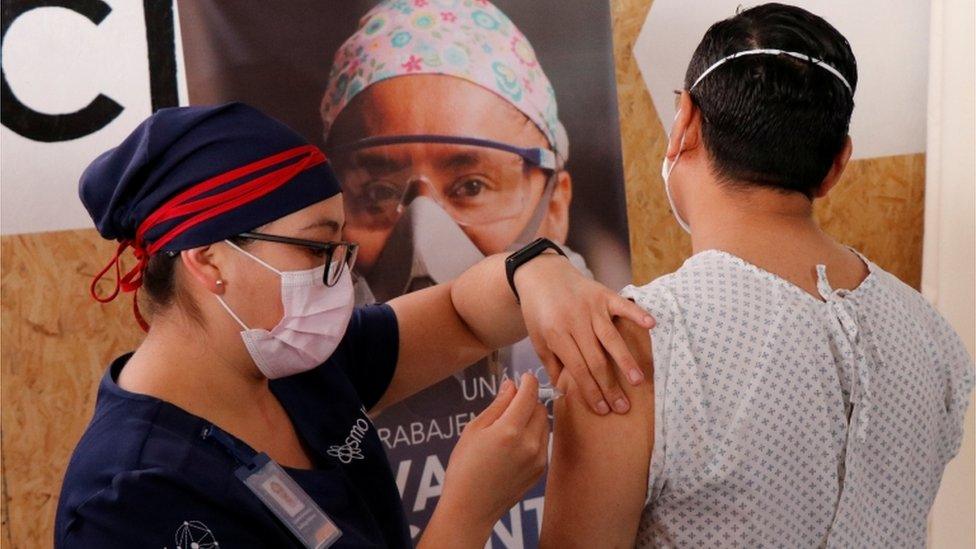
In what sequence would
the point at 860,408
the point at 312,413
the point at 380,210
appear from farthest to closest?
the point at 380,210
the point at 312,413
the point at 860,408

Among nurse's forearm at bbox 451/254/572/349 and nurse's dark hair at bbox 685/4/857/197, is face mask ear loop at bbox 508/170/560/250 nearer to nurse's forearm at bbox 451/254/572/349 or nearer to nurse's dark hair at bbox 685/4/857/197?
nurse's forearm at bbox 451/254/572/349

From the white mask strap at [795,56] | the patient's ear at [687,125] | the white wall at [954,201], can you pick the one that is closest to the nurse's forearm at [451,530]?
the patient's ear at [687,125]

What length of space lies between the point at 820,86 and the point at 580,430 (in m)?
0.53

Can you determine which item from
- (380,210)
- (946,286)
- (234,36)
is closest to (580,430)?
(380,210)

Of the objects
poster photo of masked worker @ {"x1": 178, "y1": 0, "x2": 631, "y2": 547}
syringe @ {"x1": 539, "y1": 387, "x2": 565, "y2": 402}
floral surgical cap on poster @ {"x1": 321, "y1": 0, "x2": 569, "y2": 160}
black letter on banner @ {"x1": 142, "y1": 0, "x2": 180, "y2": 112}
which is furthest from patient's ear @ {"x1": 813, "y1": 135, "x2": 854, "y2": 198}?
black letter on banner @ {"x1": 142, "y1": 0, "x2": 180, "y2": 112}

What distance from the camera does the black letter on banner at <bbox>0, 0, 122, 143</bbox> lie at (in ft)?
7.11

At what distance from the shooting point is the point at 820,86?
127 cm

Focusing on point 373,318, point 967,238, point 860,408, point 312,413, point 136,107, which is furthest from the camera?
point 967,238

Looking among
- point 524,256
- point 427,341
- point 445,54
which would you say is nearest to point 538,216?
point 445,54

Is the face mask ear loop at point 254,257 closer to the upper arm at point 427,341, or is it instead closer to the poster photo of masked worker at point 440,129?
the upper arm at point 427,341

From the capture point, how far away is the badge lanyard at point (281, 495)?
1365 mm

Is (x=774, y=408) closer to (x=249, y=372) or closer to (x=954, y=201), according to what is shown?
(x=249, y=372)

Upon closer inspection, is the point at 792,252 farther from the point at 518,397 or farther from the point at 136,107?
the point at 136,107

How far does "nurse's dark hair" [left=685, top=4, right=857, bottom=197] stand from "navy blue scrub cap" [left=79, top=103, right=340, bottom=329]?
602 millimetres
